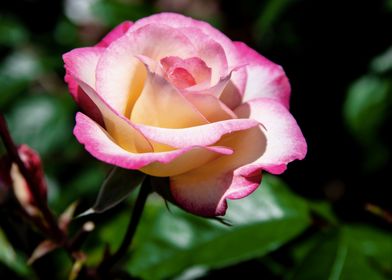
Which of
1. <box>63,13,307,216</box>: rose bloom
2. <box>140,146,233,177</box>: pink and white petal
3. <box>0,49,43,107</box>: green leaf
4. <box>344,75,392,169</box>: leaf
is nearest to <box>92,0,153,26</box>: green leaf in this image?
<box>0,49,43,107</box>: green leaf

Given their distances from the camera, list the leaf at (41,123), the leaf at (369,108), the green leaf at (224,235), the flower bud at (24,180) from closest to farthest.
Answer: the flower bud at (24,180)
the green leaf at (224,235)
the leaf at (369,108)
the leaf at (41,123)

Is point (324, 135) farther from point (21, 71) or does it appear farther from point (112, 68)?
point (112, 68)

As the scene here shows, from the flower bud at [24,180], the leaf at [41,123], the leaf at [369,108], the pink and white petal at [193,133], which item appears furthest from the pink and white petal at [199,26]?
the leaf at [41,123]

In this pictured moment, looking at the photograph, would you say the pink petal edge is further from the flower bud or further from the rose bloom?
the flower bud

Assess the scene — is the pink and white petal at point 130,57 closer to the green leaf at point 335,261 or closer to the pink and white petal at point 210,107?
the pink and white petal at point 210,107

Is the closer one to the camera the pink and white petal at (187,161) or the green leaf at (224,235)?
the pink and white petal at (187,161)

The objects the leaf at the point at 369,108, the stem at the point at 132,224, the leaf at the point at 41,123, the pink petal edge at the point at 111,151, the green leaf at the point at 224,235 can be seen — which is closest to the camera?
the pink petal edge at the point at 111,151
